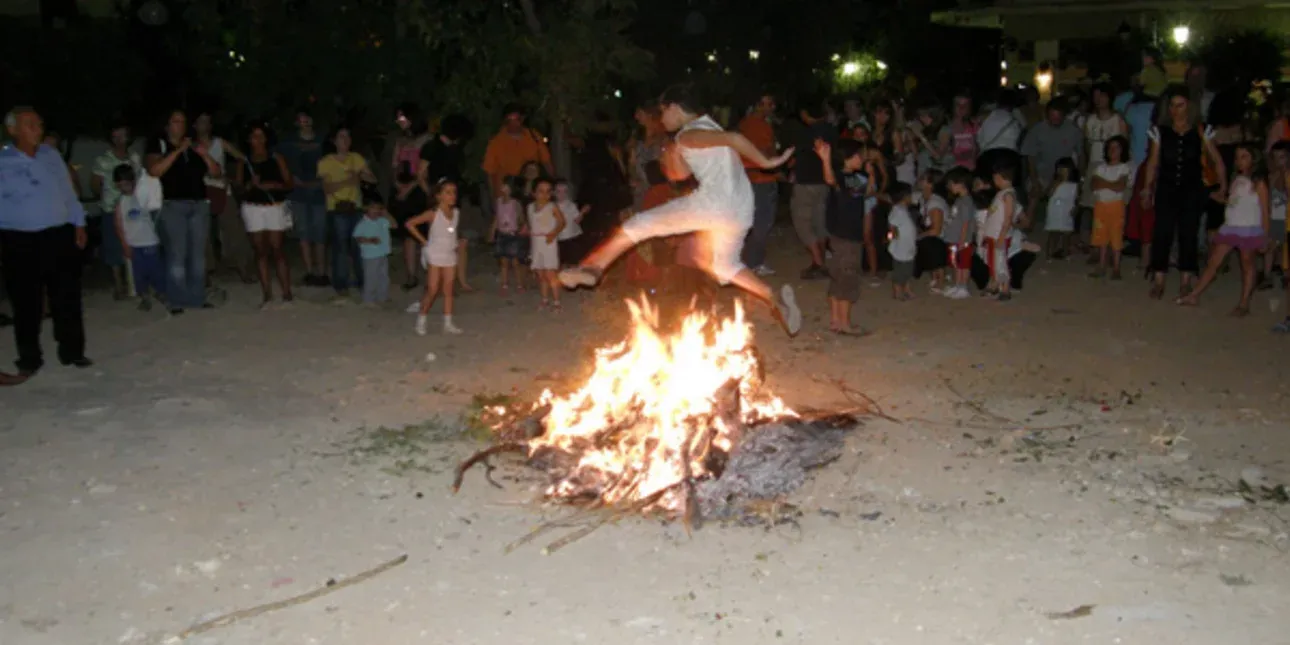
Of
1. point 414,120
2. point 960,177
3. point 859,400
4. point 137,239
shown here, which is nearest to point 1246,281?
point 960,177

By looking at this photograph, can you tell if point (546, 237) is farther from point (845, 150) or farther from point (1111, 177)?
point (1111, 177)

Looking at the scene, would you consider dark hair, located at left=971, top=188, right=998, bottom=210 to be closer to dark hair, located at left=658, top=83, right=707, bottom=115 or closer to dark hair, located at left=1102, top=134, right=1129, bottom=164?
dark hair, located at left=1102, top=134, right=1129, bottom=164

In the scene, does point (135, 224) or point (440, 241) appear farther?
point (135, 224)

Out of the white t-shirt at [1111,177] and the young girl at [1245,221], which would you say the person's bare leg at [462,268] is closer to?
the white t-shirt at [1111,177]

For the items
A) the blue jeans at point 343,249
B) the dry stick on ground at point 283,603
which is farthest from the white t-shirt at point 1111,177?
the dry stick on ground at point 283,603

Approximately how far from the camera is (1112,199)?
12.9 metres

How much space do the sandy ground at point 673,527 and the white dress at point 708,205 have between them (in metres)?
1.26

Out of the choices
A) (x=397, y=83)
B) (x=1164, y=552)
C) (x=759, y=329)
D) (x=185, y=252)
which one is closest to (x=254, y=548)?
(x=1164, y=552)

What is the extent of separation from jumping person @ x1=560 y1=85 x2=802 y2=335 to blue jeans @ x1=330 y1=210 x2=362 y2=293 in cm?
533

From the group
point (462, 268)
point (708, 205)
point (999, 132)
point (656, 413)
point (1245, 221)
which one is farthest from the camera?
point (999, 132)

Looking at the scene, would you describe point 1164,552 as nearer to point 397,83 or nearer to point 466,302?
point 466,302

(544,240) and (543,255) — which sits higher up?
(544,240)

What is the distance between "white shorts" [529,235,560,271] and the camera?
38.6 ft

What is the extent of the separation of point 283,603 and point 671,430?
2.14m
